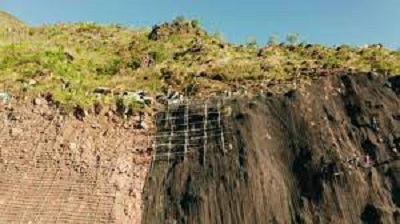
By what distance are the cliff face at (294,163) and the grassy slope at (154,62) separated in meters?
2.02

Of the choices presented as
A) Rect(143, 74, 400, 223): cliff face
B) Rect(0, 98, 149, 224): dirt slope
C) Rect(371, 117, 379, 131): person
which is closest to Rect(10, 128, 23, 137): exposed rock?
Rect(0, 98, 149, 224): dirt slope

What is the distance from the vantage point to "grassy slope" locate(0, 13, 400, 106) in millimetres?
19094

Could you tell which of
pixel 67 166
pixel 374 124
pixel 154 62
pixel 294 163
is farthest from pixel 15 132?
pixel 374 124

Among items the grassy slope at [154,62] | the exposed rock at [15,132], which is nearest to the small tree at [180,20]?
the grassy slope at [154,62]

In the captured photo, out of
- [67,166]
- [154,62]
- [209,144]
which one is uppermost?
[154,62]

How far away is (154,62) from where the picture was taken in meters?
22.6

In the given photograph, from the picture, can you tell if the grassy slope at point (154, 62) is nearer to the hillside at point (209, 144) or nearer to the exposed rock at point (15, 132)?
the hillside at point (209, 144)

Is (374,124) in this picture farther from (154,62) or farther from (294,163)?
(154,62)

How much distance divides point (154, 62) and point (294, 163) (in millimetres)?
8963

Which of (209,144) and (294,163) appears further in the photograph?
(209,144)

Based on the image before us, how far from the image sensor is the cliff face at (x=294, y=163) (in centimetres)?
1414

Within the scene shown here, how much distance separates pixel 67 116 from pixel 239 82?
5.44m

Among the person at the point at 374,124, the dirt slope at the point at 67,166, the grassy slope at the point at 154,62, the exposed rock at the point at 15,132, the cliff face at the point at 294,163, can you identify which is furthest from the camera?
the grassy slope at the point at 154,62

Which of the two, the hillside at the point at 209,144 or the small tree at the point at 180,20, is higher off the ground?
the small tree at the point at 180,20
